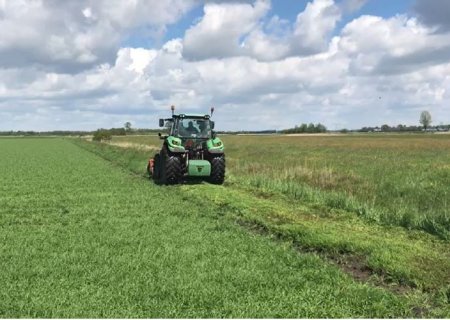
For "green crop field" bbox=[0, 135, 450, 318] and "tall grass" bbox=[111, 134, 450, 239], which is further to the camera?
"tall grass" bbox=[111, 134, 450, 239]

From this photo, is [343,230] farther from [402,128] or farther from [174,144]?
[402,128]

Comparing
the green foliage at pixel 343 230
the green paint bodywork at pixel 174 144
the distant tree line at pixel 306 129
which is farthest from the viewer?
the distant tree line at pixel 306 129

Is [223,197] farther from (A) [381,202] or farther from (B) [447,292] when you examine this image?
(B) [447,292]

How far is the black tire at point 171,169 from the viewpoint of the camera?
16.8m

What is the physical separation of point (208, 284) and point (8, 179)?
16.5 metres

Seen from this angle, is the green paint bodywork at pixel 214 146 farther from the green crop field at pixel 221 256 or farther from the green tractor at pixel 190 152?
the green crop field at pixel 221 256

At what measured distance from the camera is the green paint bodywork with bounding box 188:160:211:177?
16.8 m

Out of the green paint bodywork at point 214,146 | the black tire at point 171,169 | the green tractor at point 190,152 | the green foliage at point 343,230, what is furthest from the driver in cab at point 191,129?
the green foliage at point 343,230

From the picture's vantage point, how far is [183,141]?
696 inches

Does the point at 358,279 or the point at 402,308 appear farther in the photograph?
the point at 358,279

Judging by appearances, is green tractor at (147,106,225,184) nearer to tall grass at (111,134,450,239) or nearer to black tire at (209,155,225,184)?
black tire at (209,155,225,184)

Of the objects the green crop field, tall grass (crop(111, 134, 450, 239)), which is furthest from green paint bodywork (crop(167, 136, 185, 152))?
tall grass (crop(111, 134, 450, 239))

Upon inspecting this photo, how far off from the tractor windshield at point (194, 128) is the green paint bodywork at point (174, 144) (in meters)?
0.70

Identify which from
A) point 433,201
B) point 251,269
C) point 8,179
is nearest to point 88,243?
point 251,269
